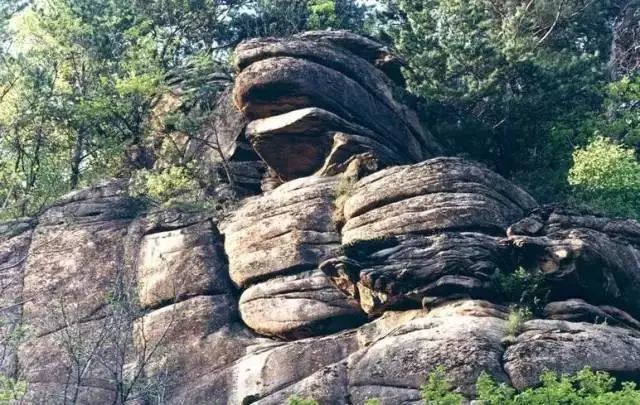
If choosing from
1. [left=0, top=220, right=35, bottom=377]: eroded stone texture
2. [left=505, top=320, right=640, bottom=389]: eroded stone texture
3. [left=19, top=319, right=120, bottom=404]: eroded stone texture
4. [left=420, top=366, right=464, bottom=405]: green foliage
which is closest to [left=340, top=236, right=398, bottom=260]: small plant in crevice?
[left=505, top=320, right=640, bottom=389]: eroded stone texture

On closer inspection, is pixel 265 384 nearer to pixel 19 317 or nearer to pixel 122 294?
pixel 122 294

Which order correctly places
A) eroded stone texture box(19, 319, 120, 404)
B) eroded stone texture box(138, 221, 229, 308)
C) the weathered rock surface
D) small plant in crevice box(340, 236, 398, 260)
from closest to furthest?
small plant in crevice box(340, 236, 398, 260)
eroded stone texture box(19, 319, 120, 404)
the weathered rock surface
eroded stone texture box(138, 221, 229, 308)

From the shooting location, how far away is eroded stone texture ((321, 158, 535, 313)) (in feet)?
87.1

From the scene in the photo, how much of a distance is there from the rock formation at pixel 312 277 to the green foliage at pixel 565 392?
1124 millimetres

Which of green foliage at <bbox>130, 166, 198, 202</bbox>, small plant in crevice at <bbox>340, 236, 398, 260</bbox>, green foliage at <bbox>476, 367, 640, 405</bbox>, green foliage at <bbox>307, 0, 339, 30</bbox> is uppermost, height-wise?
green foliage at <bbox>307, 0, 339, 30</bbox>

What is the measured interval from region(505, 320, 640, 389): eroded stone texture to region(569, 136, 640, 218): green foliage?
978 cm

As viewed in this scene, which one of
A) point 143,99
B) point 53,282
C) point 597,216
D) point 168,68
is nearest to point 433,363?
point 597,216

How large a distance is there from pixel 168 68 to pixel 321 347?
1802 cm

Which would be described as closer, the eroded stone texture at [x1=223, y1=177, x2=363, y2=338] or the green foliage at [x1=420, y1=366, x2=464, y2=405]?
the green foliage at [x1=420, y1=366, x2=464, y2=405]

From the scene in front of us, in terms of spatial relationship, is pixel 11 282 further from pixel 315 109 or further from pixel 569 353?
pixel 569 353

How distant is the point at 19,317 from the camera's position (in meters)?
30.3

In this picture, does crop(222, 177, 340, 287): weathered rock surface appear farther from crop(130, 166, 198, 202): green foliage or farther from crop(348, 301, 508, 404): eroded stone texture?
crop(348, 301, 508, 404): eroded stone texture

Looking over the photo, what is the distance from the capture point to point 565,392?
21.1 meters

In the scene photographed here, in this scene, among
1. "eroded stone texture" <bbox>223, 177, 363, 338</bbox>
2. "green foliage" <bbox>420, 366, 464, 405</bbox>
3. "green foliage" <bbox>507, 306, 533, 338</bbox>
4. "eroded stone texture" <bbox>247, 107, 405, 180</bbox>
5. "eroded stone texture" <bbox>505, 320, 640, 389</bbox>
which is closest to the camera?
"green foliage" <bbox>420, 366, 464, 405</bbox>
